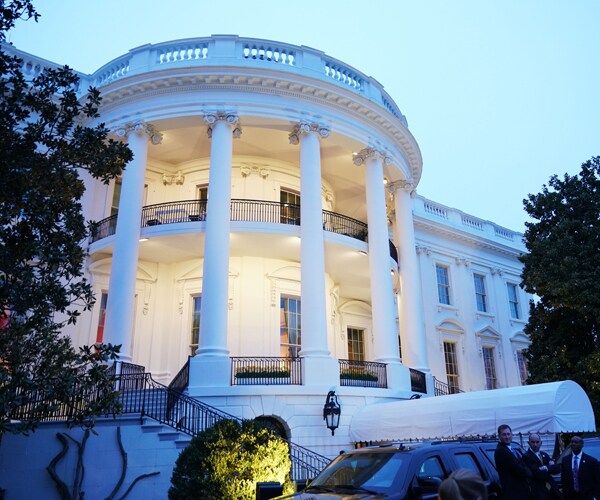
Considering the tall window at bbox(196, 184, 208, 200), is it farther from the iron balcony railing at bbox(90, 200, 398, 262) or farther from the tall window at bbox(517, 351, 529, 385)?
the tall window at bbox(517, 351, 529, 385)

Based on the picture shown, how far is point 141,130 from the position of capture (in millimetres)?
18500

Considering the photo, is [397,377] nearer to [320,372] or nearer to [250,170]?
[320,372]

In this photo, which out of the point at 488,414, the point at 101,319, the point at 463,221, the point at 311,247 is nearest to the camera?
the point at 488,414

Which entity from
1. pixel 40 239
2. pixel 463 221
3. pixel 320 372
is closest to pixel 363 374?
pixel 320 372

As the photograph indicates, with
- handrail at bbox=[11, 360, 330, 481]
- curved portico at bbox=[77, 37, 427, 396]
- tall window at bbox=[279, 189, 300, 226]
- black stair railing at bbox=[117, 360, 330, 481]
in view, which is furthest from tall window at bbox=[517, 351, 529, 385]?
black stair railing at bbox=[117, 360, 330, 481]

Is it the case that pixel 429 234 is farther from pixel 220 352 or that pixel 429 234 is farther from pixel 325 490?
pixel 325 490

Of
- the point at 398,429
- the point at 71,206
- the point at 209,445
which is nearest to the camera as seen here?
the point at 71,206

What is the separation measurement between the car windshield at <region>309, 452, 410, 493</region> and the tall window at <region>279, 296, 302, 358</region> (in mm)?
12349

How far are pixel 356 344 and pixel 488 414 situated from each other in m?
12.8

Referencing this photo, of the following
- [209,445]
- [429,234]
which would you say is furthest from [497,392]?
[429,234]

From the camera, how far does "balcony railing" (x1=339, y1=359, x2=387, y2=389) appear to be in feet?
55.9

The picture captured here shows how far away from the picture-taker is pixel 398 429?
14.1 metres

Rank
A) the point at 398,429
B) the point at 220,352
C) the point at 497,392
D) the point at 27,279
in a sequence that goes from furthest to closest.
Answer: the point at 220,352 < the point at 398,429 < the point at 497,392 < the point at 27,279

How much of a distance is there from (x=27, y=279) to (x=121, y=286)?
8.96 metres
